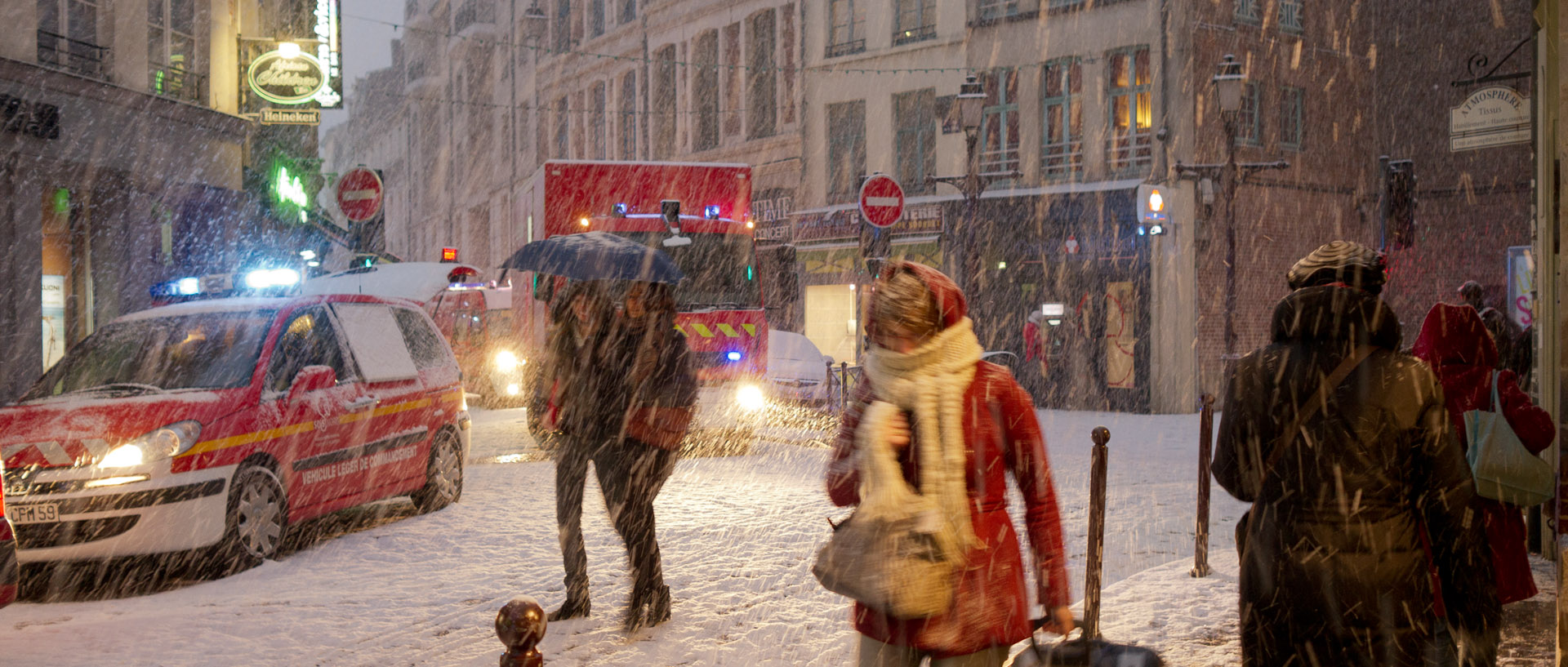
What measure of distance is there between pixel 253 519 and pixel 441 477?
2434 mm

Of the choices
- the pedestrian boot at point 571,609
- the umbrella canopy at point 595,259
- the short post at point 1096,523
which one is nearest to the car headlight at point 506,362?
the umbrella canopy at point 595,259

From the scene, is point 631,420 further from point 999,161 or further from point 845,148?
point 845,148

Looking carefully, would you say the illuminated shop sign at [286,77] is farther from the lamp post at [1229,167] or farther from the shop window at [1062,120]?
the lamp post at [1229,167]

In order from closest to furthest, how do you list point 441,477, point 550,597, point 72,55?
point 550,597
point 441,477
point 72,55

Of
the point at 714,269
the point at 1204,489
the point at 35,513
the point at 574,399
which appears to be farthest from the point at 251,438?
the point at 714,269

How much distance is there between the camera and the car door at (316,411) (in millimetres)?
8062

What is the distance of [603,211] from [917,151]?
14.3m

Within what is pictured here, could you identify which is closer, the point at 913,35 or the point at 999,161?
the point at 999,161

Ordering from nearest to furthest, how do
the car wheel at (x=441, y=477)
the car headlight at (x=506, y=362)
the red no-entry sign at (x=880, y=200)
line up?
the car wheel at (x=441, y=477), the red no-entry sign at (x=880, y=200), the car headlight at (x=506, y=362)

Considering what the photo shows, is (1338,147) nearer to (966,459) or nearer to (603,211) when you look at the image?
(603,211)

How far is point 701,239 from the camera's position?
A: 14992 millimetres

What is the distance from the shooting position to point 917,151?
27859 mm

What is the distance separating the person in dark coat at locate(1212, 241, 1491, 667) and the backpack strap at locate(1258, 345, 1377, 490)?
0.01 meters

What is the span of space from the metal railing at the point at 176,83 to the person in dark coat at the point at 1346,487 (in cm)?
2073
